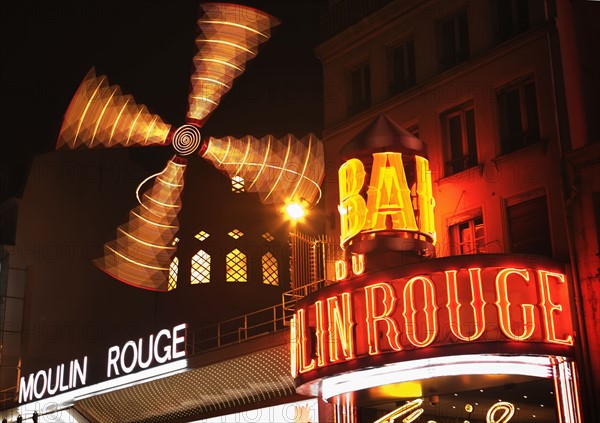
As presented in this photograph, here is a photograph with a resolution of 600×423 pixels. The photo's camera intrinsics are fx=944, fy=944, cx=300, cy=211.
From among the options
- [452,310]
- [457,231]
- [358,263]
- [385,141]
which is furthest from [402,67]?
[452,310]

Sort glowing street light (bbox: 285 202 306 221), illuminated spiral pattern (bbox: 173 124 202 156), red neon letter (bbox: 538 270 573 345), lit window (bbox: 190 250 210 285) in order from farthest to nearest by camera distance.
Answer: lit window (bbox: 190 250 210 285)
illuminated spiral pattern (bbox: 173 124 202 156)
glowing street light (bbox: 285 202 306 221)
red neon letter (bbox: 538 270 573 345)

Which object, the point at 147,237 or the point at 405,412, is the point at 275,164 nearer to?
the point at 147,237

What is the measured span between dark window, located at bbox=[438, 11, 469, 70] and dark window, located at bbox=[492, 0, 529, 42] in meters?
0.61

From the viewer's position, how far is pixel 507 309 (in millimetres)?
10820

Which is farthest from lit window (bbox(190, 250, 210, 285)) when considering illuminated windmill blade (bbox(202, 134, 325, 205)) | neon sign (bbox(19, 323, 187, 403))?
illuminated windmill blade (bbox(202, 134, 325, 205))

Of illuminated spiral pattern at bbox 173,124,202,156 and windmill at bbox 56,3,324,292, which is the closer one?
windmill at bbox 56,3,324,292

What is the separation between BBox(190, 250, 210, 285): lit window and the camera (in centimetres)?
2375

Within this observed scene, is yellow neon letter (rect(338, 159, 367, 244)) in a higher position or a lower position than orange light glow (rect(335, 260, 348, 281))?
higher

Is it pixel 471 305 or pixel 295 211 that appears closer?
pixel 471 305

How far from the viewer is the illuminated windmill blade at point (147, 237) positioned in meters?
20.9

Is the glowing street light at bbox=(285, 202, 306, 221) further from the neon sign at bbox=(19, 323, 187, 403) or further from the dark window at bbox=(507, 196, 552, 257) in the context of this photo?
the neon sign at bbox=(19, 323, 187, 403)

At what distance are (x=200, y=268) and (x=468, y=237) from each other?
11.9 meters

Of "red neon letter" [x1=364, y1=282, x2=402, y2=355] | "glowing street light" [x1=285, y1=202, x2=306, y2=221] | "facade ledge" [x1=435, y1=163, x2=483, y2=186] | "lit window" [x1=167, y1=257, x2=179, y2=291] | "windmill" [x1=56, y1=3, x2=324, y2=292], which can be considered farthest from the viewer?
"lit window" [x1=167, y1=257, x2=179, y2=291]

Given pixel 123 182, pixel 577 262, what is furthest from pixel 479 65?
pixel 123 182
